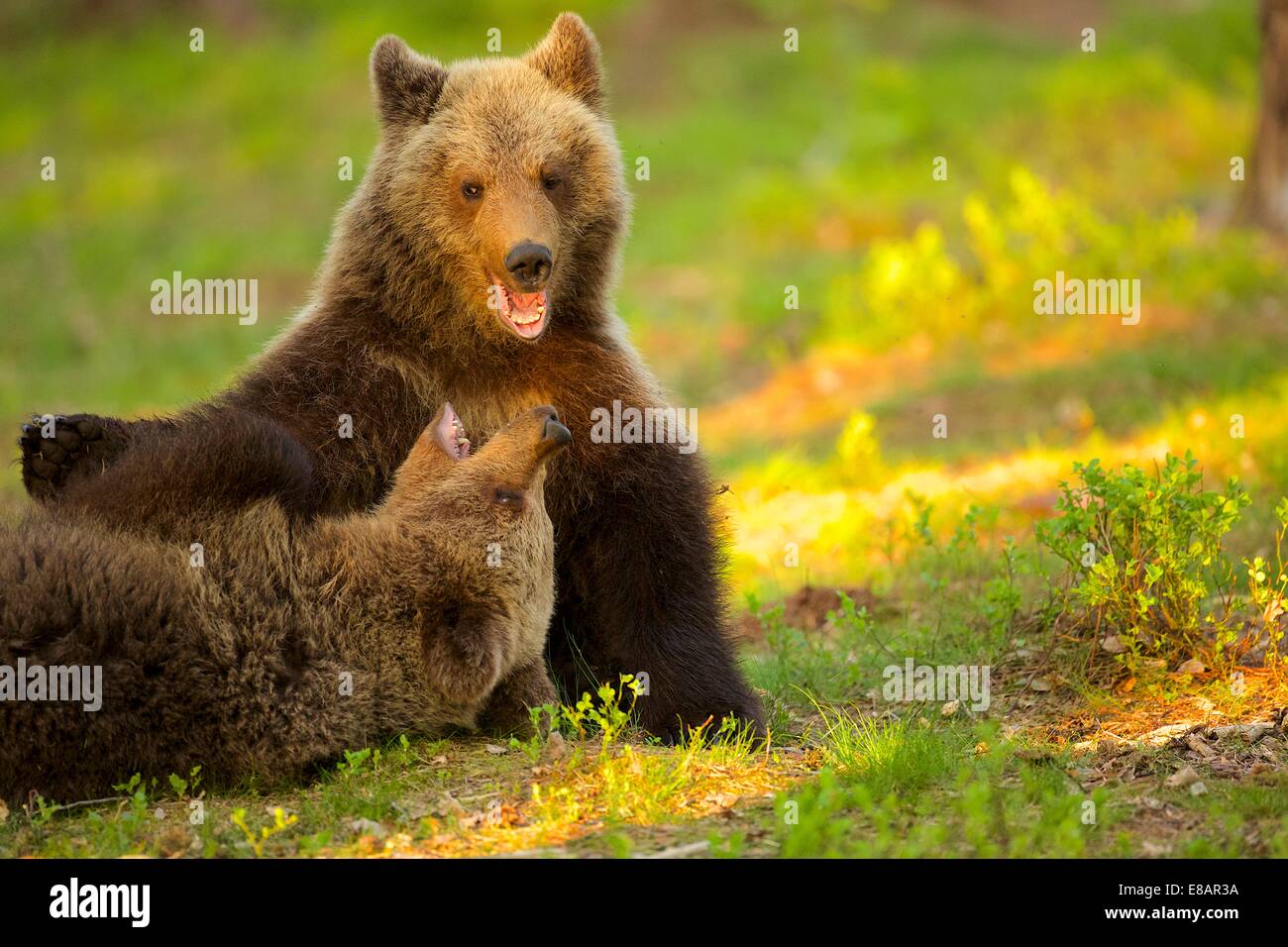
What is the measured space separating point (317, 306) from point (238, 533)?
1.48 metres

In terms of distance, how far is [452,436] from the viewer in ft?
18.7

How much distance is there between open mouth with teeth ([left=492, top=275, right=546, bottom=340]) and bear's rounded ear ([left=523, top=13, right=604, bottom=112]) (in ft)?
3.56

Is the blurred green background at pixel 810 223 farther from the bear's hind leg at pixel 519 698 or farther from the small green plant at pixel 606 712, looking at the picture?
the bear's hind leg at pixel 519 698

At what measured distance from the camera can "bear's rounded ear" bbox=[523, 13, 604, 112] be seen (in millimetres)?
6625

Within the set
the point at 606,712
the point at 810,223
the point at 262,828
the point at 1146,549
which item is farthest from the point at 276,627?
the point at 810,223

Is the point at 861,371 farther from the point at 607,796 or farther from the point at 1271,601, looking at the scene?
the point at 607,796

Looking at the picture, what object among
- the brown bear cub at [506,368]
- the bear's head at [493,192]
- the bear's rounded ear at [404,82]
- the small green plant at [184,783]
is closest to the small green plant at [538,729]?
the brown bear cub at [506,368]

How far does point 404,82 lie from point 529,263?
43.8 inches

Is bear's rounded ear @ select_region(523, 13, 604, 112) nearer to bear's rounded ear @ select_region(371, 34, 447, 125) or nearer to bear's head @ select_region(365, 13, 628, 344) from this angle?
bear's head @ select_region(365, 13, 628, 344)

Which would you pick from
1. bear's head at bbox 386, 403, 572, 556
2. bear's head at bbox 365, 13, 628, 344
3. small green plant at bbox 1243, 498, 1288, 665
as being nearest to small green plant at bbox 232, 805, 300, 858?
bear's head at bbox 386, 403, 572, 556

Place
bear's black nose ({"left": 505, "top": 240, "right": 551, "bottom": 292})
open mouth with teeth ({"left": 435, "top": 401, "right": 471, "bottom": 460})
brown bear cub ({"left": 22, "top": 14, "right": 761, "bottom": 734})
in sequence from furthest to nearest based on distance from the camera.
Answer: brown bear cub ({"left": 22, "top": 14, "right": 761, "bottom": 734}) → bear's black nose ({"left": 505, "top": 240, "right": 551, "bottom": 292}) → open mouth with teeth ({"left": 435, "top": 401, "right": 471, "bottom": 460})

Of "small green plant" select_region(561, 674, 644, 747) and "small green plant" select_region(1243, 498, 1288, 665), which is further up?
"small green plant" select_region(1243, 498, 1288, 665)

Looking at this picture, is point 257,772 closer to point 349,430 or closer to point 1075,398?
point 349,430

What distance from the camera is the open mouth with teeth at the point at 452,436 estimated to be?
18.4 feet
